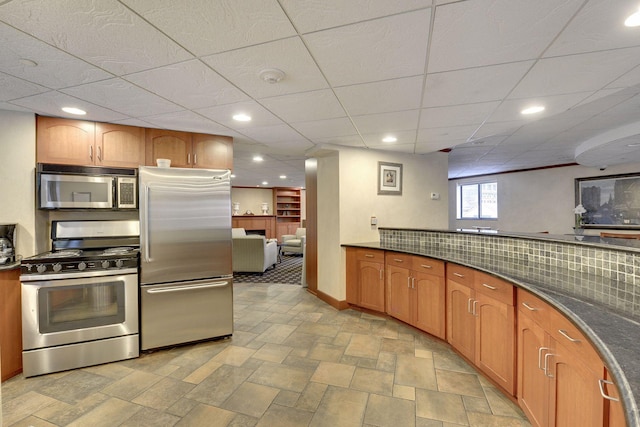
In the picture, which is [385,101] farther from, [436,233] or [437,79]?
[436,233]

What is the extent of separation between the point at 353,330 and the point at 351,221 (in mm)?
1488

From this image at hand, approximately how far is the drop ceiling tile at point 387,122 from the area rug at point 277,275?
334cm

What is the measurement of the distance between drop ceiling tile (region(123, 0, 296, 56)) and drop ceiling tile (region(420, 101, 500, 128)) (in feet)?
5.32

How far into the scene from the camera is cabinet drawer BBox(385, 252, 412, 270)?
306 cm

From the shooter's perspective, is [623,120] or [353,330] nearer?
[353,330]

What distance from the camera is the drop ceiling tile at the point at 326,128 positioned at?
9.01 ft

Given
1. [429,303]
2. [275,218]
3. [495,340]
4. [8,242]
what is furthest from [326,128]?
[275,218]

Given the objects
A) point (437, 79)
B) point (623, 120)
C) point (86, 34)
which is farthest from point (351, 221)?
point (623, 120)

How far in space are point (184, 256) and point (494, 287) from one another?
2.76 m

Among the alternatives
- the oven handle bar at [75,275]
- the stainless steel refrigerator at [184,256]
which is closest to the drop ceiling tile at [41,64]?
the stainless steel refrigerator at [184,256]

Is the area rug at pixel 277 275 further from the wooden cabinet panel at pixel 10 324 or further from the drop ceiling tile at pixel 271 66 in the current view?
the drop ceiling tile at pixel 271 66

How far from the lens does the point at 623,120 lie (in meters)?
3.30

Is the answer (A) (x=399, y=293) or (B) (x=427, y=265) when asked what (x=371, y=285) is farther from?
(B) (x=427, y=265)

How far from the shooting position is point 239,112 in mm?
2416
